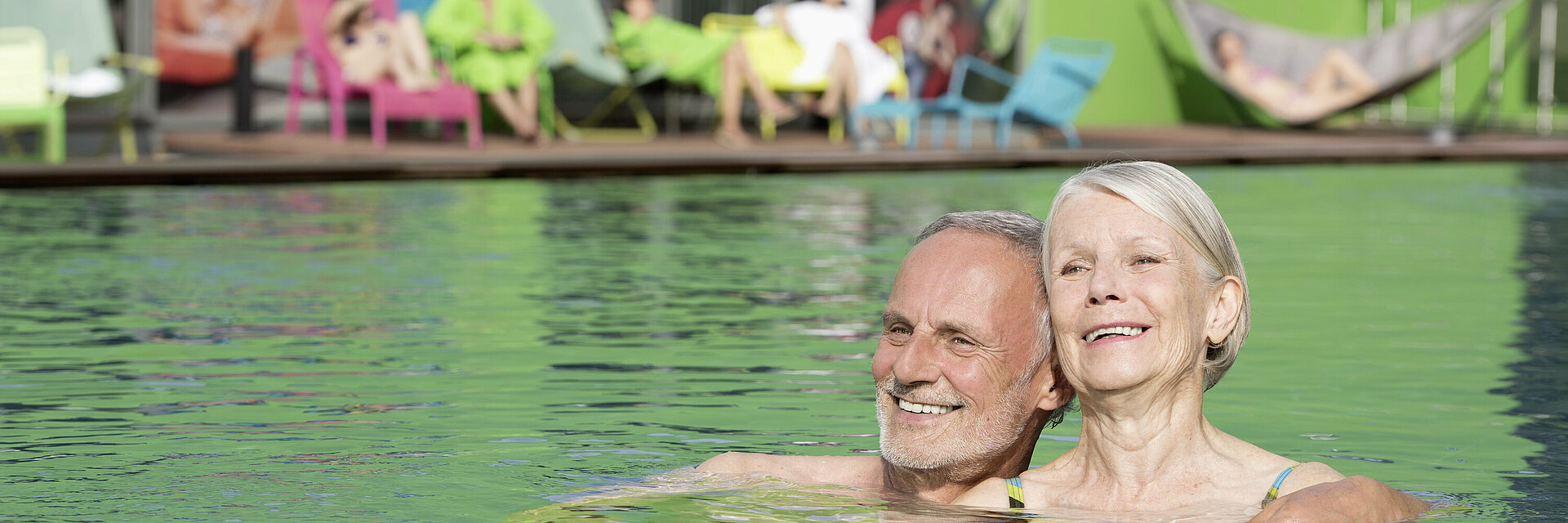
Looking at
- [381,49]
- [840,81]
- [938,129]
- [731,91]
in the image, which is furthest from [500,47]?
[938,129]

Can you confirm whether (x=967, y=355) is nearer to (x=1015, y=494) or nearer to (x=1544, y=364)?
(x=1015, y=494)

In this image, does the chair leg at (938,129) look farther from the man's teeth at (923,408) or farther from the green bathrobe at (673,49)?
the man's teeth at (923,408)

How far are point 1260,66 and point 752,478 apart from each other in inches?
623

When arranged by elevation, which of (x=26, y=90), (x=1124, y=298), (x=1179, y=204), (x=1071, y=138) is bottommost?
(x=1071, y=138)

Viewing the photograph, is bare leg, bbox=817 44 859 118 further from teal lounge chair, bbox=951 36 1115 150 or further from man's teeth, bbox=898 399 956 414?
man's teeth, bbox=898 399 956 414

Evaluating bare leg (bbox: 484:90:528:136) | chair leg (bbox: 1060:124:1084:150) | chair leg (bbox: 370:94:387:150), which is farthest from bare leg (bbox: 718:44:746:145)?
chair leg (bbox: 370:94:387:150)

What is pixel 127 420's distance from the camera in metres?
4.04

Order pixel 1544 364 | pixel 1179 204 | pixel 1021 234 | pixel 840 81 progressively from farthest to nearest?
pixel 840 81 → pixel 1544 364 → pixel 1021 234 → pixel 1179 204

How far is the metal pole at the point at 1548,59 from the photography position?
17.8m

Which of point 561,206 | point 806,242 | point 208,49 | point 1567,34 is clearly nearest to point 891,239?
point 806,242

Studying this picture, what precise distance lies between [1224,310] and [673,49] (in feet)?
39.2

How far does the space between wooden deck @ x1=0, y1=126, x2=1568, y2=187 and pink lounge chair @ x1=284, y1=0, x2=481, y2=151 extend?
0.71 feet

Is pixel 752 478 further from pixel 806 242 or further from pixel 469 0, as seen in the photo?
pixel 469 0

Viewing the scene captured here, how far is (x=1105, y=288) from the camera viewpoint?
2451 mm
